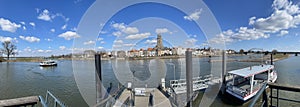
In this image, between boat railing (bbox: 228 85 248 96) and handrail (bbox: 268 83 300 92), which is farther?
boat railing (bbox: 228 85 248 96)

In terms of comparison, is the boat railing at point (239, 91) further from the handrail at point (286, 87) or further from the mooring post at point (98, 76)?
the handrail at point (286, 87)

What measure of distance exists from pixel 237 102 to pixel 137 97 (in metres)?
5.98

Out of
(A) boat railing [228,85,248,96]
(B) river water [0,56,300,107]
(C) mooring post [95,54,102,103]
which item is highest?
(C) mooring post [95,54,102,103]

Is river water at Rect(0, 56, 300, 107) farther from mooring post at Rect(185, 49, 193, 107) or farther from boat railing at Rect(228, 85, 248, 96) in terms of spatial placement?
mooring post at Rect(185, 49, 193, 107)

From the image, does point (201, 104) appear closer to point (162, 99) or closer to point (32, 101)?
point (162, 99)

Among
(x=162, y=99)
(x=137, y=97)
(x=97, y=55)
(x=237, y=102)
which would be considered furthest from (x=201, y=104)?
(x=97, y=55)

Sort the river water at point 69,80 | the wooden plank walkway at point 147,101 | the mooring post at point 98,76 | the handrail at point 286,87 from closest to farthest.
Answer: the handrail at point 286,87, the mooring post at point 98,76, the wooden plank walkway at point 147,101, the river water at point 69,80

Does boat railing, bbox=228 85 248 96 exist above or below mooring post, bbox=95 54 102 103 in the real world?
below

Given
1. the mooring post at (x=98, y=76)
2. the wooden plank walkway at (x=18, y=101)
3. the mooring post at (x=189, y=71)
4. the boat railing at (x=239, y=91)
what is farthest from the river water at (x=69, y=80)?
the wooden plank walkway at (x=18, y=101)

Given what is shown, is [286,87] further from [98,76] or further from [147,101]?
[147,101]

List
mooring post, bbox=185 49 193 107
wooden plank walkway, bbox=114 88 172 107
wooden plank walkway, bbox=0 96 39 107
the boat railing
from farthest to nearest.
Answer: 1. the boat railing
2. wooden plank walkway, bbox=114 88 172 107
3. mooring post, bbox=185 49 193 107
4. wooden plank walkway, bbox=0 96 39 107

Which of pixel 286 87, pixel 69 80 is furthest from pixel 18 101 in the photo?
pixel 69 80

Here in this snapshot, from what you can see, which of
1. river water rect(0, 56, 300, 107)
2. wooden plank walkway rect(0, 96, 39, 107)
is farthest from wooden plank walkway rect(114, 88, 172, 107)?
wooden plank walkway rect(0, 96, 39, 107)

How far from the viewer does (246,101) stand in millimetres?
9375
